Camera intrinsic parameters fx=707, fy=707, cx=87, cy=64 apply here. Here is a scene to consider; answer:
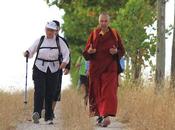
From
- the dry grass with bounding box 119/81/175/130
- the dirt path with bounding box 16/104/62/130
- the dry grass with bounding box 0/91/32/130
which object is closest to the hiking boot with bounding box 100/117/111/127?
the dry grass with bounding box 119/81/175/130

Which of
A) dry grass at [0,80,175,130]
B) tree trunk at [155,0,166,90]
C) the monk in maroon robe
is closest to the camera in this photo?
dry grass at [0,80,175,130]

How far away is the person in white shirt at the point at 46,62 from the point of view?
42.9ft

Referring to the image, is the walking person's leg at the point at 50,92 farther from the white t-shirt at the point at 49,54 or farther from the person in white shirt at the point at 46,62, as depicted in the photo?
the white t-shirt at the point at 49,54

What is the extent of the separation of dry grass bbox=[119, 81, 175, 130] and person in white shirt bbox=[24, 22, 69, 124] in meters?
1.60

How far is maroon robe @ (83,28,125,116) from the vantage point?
1266cm

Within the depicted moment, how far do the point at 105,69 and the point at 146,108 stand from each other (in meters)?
1.02

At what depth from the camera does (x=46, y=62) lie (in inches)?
515

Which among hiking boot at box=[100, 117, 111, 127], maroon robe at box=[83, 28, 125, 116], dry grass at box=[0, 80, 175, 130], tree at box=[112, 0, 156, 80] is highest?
tree at box=[112, 0, 156, 80]

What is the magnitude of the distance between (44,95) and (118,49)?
173 cm

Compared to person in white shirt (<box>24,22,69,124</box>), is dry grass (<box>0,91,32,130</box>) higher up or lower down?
lower down

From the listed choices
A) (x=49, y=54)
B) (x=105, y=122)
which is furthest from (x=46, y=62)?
(x=105, y=122)

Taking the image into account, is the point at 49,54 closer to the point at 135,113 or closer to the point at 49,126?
the point at 49,126

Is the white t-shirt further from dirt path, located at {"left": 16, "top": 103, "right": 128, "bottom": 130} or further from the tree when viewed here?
the tree

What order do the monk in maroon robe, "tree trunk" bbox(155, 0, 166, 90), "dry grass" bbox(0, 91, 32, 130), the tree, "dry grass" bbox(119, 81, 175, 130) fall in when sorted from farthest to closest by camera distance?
the tree → "tree trunk" bbox(155, 0, 166, 90) → the monk in maroon robe → "dry grass" bbox(0, 91, 32, 130) → "dry grass" bbox(119, 81, 175, 130)
